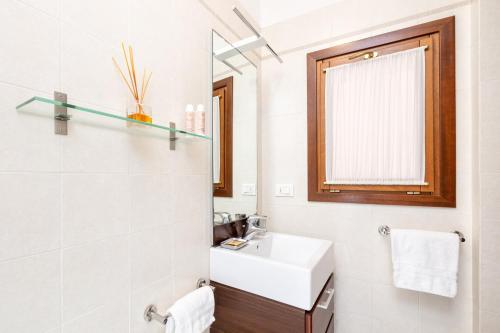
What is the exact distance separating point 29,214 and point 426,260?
5.70 feet

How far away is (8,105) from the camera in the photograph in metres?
0.61

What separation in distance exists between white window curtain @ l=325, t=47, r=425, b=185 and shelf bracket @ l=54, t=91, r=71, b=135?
1421mm

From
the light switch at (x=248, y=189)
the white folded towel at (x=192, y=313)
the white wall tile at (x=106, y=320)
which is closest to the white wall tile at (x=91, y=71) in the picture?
the white wall tile at (x=106, y=320)

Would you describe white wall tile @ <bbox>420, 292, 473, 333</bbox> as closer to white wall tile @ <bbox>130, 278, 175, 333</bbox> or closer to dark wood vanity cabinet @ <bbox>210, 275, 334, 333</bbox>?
dark wood vanity cabinet @ <bbox>210, 275, 334, 333</bbox>

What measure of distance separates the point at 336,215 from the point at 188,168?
3.41ft

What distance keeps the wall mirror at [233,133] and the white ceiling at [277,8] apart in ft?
1.40

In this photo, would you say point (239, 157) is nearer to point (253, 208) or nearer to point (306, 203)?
point (253, 208)

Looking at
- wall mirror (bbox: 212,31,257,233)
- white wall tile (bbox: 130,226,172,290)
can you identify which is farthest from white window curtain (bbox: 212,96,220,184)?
white wall tile (bbox: 130,226,172,290)

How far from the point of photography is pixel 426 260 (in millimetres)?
1273

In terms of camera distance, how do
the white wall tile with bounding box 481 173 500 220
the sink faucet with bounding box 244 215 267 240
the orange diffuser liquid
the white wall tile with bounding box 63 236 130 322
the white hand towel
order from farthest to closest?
the sink faucet with bounding box 244 215 267 240, the white hand towel, the white wall tile with bounding box 481 173 500 220, the orange diffuser liquid, the white wall tile with bounding box 63 236 130 322

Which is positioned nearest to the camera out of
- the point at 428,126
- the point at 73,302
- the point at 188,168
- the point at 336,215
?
the point at 73,302

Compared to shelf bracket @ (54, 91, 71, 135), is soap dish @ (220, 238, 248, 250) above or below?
below

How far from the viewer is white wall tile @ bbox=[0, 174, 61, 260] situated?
61cm

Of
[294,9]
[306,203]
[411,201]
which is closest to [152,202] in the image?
[306,203]
